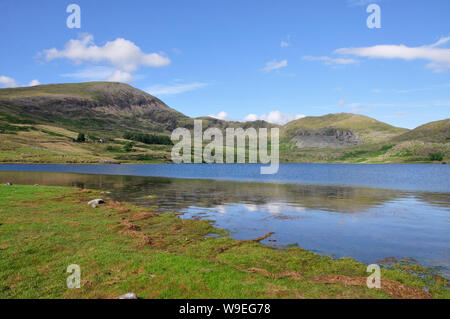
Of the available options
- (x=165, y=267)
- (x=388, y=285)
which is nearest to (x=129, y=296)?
(x=165, y=267)

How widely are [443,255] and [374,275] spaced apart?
10419 mm

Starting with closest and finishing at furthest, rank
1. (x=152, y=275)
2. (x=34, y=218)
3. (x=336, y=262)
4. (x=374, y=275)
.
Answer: (x=152, y=275) < (x=374, y=275) < (x=336, y=262) < (x=34, y=218)

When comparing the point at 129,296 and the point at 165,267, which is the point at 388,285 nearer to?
the point at 165,267

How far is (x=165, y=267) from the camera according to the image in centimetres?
1853

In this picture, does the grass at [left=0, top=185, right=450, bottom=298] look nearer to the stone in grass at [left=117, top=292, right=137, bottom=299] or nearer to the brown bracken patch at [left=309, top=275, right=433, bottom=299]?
the brown bracken patch at [left=309, top=275, right=433, bottom=299]

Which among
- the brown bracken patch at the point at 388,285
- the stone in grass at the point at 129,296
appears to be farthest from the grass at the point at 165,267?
the stone in grass at the point at 129,296

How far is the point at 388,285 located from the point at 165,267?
1412 cm

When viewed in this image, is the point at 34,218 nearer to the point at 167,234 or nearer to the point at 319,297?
the point at 167,234

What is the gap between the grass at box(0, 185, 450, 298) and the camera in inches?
617

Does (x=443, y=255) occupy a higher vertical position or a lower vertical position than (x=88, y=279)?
lower
